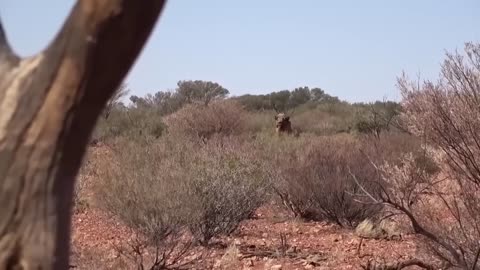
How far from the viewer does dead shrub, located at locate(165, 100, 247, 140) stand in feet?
A: 101

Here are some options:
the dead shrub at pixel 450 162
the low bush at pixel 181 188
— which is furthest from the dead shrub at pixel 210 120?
the dead shrub at pixel 450 162

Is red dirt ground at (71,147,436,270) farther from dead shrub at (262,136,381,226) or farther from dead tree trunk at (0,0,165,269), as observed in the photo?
dead tree trunk at (0,0,165,269)

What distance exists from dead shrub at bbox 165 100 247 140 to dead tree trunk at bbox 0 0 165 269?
88.9ft

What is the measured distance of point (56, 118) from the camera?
7.79 feet

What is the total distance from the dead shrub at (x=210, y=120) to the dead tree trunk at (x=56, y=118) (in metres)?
27.1

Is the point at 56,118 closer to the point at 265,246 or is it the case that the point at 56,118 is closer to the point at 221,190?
the point at 265,246

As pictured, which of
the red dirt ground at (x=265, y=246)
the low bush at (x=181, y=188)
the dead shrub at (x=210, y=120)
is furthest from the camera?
the dead shrub at (x=210, y=120)

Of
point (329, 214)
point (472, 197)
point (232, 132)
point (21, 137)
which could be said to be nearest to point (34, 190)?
point (21, 137)

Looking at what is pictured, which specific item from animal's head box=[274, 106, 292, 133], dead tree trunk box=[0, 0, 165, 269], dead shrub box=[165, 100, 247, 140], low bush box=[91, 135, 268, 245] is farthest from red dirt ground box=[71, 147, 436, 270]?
animal's head box=[274, 106, 292, 133]

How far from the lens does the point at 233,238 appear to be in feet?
49.0

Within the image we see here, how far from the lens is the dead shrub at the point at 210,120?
3072 centimetres

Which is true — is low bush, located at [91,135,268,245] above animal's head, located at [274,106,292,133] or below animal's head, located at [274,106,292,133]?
below

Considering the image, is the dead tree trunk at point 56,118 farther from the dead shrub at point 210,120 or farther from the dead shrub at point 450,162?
the dead shrub at point 210,120

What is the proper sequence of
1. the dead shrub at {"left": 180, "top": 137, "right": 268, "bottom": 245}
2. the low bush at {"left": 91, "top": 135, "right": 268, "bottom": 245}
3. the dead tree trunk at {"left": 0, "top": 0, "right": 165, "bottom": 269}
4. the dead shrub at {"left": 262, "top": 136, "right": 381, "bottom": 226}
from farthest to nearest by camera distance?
the dead shrub at {"left": 262, "top": 136, "right": 381, "bottom": 226} < the dead shrub at {"left": 180, "top": 137, "right": 268, "bottom": 245} < the low bush at {"left": 91, "top": 135, "right": 268, "bottom": 245} < the dead tree trunk at {"left": 0, "top": 0, "right": 165, "bottom": 269}
